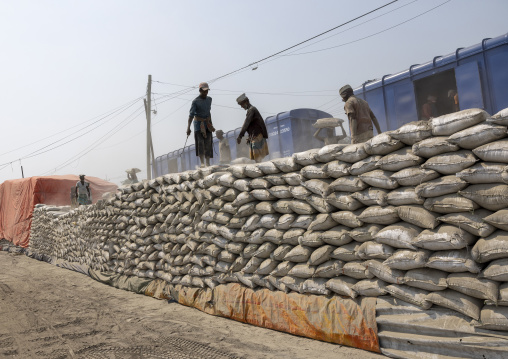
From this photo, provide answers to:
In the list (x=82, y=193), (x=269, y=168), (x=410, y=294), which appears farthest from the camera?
(x=82, y=193)

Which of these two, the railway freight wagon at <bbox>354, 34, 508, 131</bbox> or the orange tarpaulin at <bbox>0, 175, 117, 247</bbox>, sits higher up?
the railway freight wagon at <bbox>354, 34, 508, 131</bbox>

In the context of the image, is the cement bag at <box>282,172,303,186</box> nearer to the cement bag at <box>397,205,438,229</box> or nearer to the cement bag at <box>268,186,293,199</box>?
the cement bag at <box>268,186,293,199</box>

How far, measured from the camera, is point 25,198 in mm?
14805

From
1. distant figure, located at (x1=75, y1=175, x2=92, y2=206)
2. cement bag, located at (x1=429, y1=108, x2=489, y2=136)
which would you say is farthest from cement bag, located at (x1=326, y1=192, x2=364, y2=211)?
distant figure, located at (x1=75, y1=175, x2=92, y2=206)

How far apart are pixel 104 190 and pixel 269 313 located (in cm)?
1489

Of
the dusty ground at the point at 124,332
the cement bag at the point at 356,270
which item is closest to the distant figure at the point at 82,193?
the dusty ground at the point at 124,332

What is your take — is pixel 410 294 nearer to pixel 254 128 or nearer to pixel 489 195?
pixel 489 195

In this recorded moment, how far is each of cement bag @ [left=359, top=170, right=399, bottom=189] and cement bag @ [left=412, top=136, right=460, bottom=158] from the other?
1.03 ft

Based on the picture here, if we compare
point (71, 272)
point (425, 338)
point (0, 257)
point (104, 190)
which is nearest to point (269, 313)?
point (425, 338)

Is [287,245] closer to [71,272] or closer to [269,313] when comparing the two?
[269,313]

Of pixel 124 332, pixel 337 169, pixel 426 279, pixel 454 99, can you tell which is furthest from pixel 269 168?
pixel 454 99

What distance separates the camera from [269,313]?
4.64 metres

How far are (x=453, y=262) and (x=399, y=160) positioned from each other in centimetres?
91

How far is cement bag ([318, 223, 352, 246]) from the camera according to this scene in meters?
3.81
